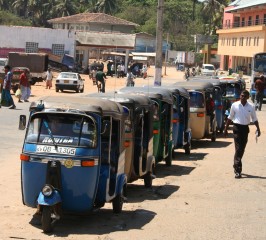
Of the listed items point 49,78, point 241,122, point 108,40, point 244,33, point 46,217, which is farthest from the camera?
point 244,33

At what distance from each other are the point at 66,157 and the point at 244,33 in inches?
2913

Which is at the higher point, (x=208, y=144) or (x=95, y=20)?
(x=95, y=20)

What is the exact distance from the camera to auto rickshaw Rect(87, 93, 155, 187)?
11906 millimetres

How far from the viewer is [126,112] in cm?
1158

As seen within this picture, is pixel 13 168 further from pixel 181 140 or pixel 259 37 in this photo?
pixel 259 37

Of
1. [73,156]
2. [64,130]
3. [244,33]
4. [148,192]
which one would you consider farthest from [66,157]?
[244,33]

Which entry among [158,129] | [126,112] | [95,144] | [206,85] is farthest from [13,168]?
[206,85]

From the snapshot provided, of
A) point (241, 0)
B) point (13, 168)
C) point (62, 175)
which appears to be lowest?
point (13, 168)

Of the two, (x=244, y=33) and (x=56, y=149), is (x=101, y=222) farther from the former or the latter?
(x=244, y=33)

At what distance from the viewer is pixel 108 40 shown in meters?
69.9

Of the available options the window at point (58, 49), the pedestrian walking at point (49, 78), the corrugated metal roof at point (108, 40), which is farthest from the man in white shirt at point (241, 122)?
the window at point (58, 49)

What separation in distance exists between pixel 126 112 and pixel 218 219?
2.28 metres

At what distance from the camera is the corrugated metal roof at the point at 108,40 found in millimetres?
69625

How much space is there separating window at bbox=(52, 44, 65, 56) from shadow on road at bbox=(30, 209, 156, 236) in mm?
59889
